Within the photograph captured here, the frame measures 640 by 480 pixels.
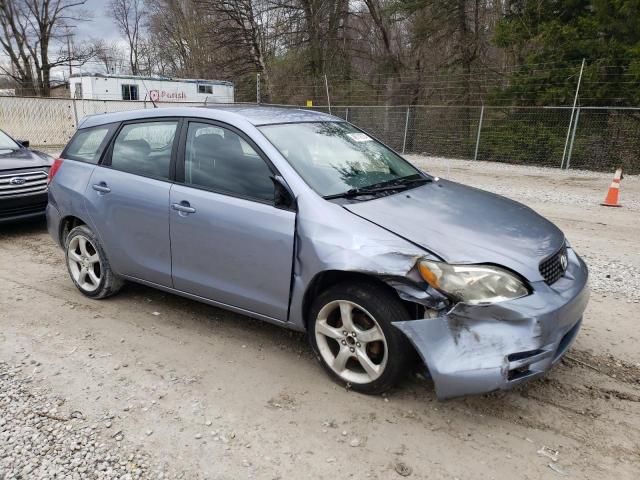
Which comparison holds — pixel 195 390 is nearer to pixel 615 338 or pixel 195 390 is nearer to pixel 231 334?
pixel 231 334

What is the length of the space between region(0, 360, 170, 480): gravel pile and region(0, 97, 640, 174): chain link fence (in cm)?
1443

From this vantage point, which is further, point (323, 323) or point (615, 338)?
point (615, 338)

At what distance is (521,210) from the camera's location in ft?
12.1

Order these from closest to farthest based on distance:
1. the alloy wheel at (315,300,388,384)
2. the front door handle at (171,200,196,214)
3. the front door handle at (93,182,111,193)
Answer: the alloy wheel at (315,300,388,384) → the front door handle at (171,200,196,214) → the front door handle at (93,182,111,193)

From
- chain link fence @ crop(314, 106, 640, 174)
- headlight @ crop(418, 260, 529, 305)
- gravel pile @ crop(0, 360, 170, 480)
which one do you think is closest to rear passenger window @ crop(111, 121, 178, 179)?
gravel pile @ crop(0, 360, 170, 480)

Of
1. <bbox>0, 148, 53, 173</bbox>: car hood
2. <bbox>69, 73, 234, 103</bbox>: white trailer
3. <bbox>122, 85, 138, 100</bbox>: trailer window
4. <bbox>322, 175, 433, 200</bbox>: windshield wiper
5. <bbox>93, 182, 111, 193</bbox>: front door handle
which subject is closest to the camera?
<bbox>322, 175, 433, 200</bbox>: windshield wiper

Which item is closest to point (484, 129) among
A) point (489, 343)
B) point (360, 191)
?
point (360, 191)

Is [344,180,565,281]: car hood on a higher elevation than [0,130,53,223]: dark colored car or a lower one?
higher

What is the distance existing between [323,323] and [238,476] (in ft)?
3.36

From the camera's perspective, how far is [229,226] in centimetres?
349

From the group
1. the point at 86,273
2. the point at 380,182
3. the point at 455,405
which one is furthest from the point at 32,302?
the point at 455,405

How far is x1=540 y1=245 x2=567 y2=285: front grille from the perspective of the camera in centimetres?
292

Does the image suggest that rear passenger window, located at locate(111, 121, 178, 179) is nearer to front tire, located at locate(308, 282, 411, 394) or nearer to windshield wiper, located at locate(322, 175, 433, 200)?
windshield wiper, located at locate(322, 175, 433, 200)

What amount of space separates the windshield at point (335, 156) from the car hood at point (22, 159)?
4.83 metres
